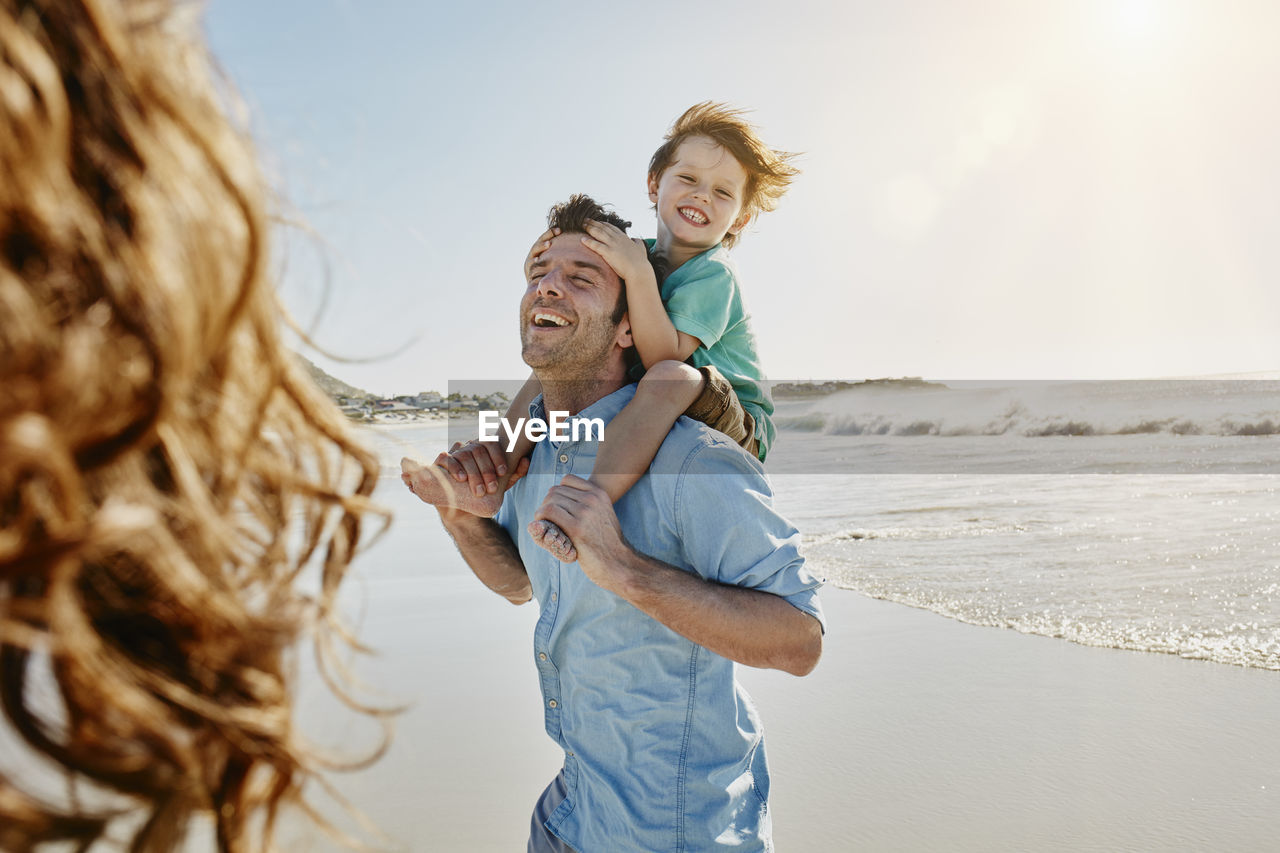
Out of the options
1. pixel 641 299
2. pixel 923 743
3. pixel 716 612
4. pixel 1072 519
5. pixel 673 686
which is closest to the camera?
pixel 716 612

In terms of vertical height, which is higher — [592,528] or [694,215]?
[694,215]

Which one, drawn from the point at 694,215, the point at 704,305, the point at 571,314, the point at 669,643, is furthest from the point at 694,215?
the point at 669,643

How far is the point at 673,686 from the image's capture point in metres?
2.04

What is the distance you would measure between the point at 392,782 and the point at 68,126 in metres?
3.68

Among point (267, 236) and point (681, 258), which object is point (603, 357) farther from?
point (267, 236)

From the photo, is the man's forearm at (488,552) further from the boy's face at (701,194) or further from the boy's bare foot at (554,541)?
the boy's face at (701,194)

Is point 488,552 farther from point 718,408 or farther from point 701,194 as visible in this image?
point 701,194

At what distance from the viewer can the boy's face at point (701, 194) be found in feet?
10.8

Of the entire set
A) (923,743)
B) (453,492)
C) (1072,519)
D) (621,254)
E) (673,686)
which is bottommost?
(923,743)

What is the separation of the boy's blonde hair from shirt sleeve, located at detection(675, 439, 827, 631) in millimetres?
1685

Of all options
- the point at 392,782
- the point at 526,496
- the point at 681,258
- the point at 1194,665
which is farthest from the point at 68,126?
the point at 1194,665

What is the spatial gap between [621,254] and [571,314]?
0.28 metres

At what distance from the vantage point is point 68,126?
0.55 m

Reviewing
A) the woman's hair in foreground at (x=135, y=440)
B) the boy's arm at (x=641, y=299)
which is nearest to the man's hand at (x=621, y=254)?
the boy's arm at (x=641, y=299)
